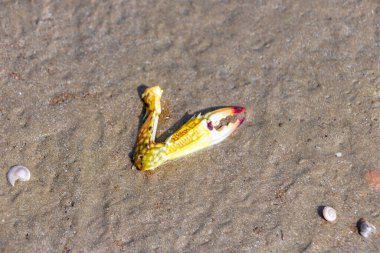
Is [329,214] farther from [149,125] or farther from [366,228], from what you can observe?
[149,125]

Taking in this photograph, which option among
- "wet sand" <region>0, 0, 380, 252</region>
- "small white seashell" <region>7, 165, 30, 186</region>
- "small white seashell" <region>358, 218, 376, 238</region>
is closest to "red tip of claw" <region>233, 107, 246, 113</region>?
"wet sand" <region>0, 0, 380, 252</region>

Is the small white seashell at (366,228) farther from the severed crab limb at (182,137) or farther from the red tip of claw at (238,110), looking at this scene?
the red tip of claw at (238,110)

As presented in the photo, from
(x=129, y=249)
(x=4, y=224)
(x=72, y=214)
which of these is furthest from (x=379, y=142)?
(x=4, y=224)

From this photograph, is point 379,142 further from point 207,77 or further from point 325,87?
point 207,77

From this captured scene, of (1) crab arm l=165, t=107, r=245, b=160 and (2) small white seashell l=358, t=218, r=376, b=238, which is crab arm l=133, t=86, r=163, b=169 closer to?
(1) crab arm l=165, t=107, r=245, b=160

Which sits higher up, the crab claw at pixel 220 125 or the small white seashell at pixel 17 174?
the small white seashell at pixel 17 174

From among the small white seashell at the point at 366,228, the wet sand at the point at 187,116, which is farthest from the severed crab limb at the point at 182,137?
the small white seashell at the point at 366,228
